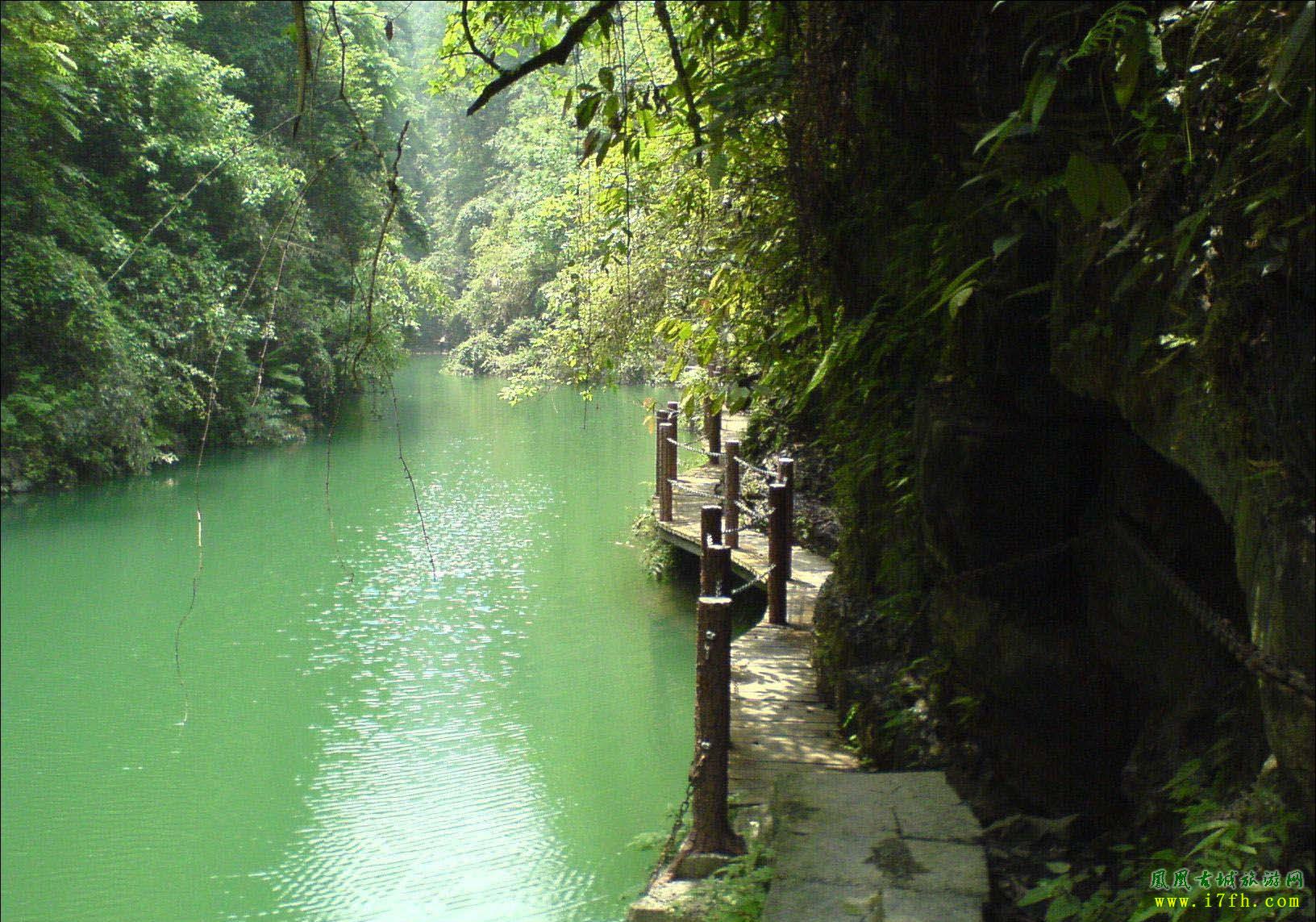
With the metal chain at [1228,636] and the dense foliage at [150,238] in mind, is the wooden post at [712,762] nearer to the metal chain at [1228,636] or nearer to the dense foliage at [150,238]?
the metal chain at [1228,636]

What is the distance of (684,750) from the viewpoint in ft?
26.2

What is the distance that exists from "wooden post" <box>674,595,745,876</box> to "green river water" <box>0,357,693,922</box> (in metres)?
1.53

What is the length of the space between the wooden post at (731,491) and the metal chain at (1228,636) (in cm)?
631

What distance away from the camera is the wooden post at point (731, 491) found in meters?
9.49

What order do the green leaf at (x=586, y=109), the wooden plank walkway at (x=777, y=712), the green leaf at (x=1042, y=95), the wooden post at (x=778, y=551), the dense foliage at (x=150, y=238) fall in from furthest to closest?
the dense foliage at (x=150, y=238)
the wooden post at (x=778, y=551)
the wooden plank walkway at (x=777, y=712)
the green leaf at (x=586, y=109)
the green leaf at (x=1042, y=95)

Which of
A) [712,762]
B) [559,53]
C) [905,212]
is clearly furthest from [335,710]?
[559,53]

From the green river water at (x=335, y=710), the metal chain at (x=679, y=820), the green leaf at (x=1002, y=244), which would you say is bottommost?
the green river water at (x=335, y=710)

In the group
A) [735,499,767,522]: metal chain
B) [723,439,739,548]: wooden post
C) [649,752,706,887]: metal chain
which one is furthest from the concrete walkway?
[723,439,739,548]: wooden post

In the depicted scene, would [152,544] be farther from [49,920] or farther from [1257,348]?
[1257,348]

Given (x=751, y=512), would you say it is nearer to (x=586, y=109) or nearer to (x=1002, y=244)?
(x=586, y=109)

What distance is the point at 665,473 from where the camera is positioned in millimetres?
10812

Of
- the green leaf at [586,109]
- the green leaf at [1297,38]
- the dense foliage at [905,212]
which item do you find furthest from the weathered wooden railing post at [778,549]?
the green leaf at [1297,38]

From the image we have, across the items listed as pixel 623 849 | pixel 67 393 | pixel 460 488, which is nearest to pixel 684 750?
pixel 623 849

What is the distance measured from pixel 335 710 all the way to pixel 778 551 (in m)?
3.77
